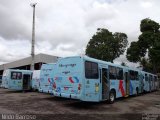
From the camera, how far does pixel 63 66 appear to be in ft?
43.3

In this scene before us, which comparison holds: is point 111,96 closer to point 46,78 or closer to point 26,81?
point 46,78

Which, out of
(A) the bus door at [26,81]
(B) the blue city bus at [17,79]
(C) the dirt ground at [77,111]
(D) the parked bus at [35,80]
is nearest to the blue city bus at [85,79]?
(C) the dirt ground at [77,111]

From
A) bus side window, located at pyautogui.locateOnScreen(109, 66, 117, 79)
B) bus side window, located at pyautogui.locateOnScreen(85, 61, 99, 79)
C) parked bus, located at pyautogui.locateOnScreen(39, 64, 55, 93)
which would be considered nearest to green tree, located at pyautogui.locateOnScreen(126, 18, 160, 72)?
bus side window, located at pyautogui.locateOnScreen(109, 66, 117, 79)

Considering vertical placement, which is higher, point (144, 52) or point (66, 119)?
point (144, 52)

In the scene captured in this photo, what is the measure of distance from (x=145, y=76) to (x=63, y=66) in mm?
14773

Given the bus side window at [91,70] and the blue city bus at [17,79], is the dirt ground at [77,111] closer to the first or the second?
the bus side window at [91,70]

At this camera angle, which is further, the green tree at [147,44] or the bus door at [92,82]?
the green tree at [147,44]

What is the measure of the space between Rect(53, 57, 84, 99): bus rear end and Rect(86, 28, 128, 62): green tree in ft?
71.5

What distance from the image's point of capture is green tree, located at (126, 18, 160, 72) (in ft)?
92.8

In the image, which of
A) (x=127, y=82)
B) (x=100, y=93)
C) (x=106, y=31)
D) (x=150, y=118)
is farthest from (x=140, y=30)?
(x=150, y=118)

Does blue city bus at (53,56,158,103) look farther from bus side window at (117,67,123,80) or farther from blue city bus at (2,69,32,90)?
blue city bus at (2,69,32,90)

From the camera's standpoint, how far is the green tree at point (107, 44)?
34.9 metres

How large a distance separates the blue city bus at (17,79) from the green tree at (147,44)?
51.5 feet

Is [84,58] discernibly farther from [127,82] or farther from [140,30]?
[140,30]
